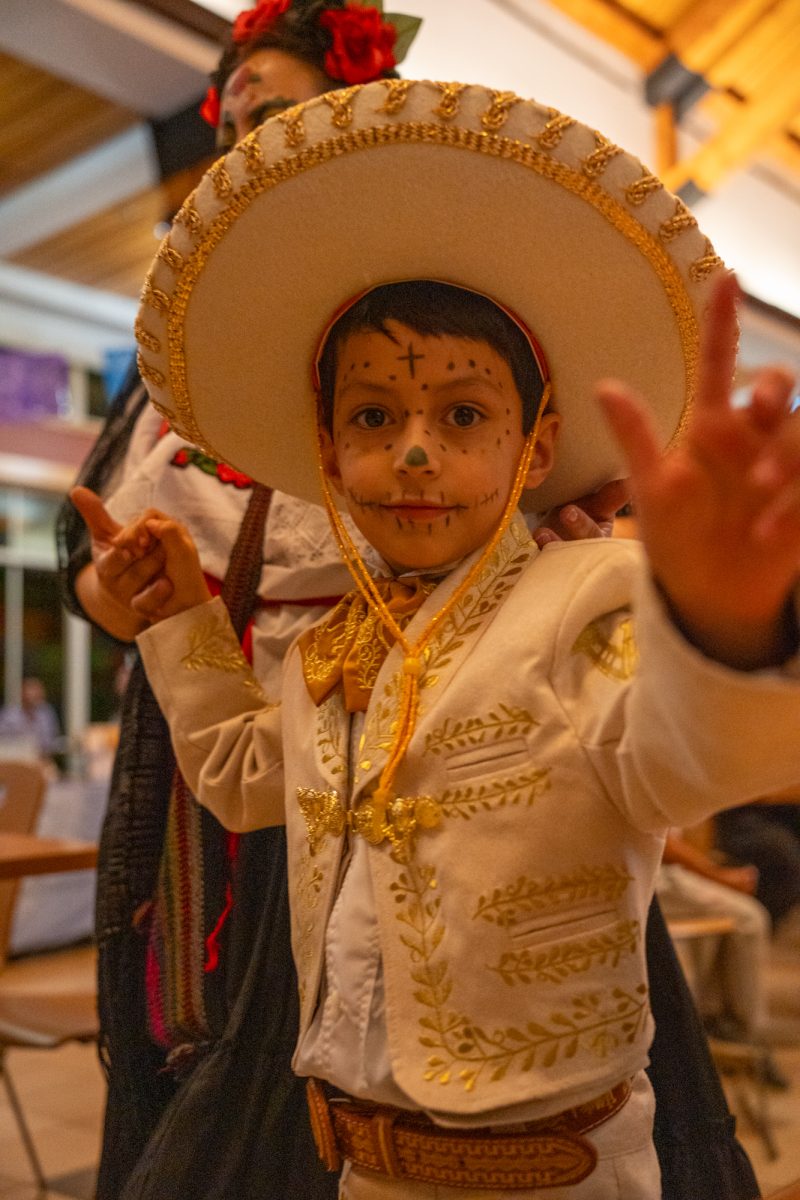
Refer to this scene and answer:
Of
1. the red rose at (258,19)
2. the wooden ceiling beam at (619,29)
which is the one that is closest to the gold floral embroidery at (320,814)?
the red rose at (258,19)

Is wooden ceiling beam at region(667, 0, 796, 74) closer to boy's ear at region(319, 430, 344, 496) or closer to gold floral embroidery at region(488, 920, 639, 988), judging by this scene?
boy's ear at region(319, 430, 344, 496)

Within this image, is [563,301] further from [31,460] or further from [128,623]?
[31,460]

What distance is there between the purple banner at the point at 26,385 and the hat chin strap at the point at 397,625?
24.3 ft

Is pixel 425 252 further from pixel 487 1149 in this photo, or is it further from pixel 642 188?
pixel 487 1149

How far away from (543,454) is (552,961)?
446mm

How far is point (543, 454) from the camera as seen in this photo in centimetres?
105

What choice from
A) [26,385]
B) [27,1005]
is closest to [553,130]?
[27,1005]

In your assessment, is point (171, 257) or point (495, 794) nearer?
point (495, 794)

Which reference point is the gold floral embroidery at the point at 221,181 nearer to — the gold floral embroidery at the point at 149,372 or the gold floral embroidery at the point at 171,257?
the gold floral embroidery at the point at 171,257

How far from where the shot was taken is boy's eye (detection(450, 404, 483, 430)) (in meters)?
0.96

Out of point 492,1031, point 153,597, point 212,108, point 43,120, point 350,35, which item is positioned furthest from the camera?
point 43,120

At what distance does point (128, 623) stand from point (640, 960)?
66 cm

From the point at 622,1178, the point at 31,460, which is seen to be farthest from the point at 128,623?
the point at 31,460

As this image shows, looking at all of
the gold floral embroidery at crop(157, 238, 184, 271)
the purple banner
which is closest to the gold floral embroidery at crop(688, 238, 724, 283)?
the gold floral embroidery at crop(157, 238, 184, 271)
